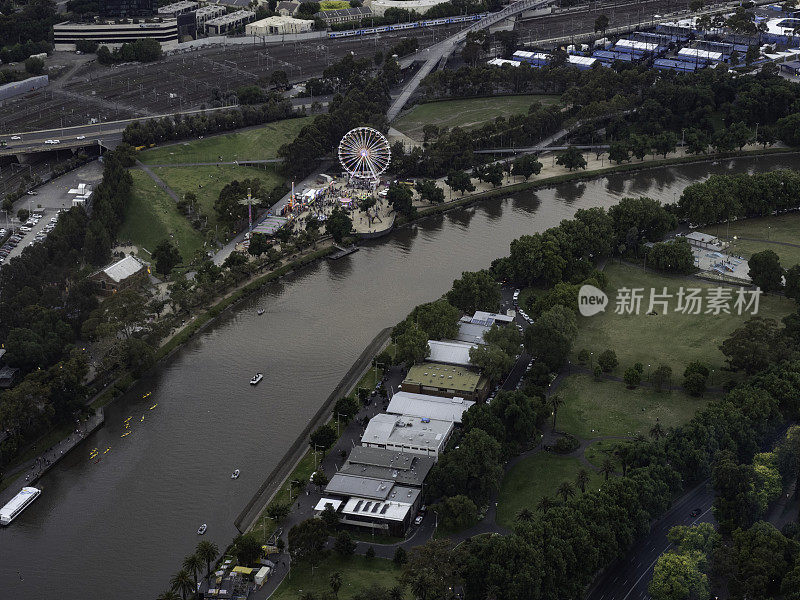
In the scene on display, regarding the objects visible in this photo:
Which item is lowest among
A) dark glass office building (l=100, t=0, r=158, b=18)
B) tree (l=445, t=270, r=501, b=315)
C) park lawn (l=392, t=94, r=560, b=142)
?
tree (l=445, t=270, r=501, b=315)

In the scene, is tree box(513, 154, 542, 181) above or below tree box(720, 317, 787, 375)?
above

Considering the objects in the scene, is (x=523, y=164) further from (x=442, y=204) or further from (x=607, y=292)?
(x=607, y=292)

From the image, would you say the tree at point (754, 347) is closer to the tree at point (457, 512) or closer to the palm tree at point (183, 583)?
the tree at point (457, 512)

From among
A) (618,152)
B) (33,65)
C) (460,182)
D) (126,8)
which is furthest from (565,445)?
(126,8)

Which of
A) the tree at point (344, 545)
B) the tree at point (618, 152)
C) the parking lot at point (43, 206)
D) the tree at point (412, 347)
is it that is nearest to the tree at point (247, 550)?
the tree at point (344, 545)

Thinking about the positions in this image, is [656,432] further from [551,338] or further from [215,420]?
[215,420]

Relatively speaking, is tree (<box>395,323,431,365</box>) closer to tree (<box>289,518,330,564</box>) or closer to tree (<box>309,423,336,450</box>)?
tree (<box>309,423,336,450</box>)

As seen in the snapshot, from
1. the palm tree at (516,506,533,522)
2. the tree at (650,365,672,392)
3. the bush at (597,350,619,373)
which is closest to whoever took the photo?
the palm tree at (516,506,533,522)

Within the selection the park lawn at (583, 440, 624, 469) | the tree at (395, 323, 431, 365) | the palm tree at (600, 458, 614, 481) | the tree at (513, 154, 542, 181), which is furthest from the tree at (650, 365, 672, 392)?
the tree at (513, 154, 542, 181)
